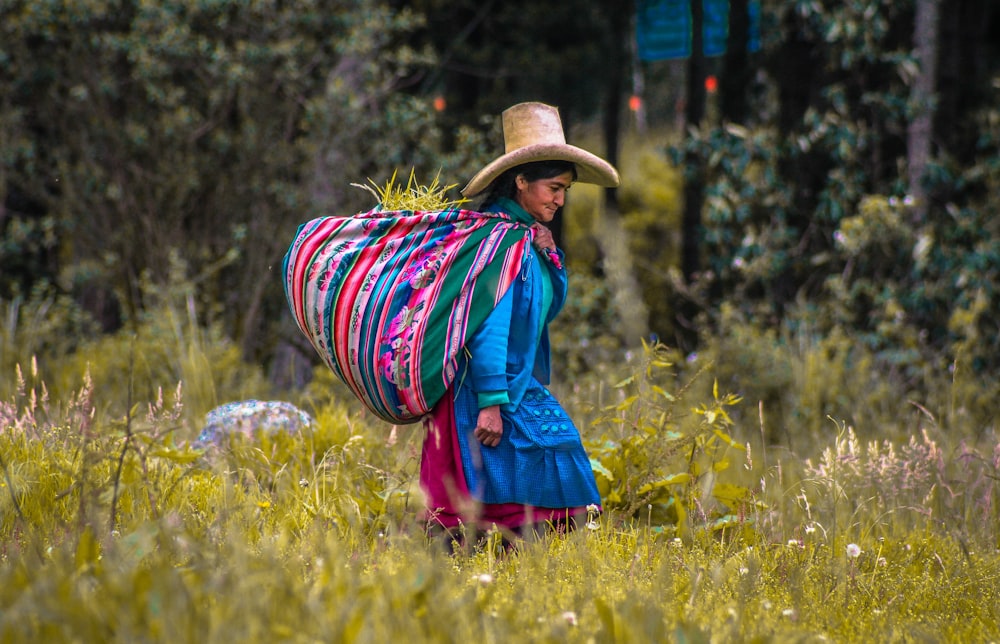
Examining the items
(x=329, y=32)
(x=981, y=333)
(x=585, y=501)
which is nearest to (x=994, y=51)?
(x=981, y=333)

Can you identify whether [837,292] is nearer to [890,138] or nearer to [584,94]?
[890,138]

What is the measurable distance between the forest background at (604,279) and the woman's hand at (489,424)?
36 centimetres

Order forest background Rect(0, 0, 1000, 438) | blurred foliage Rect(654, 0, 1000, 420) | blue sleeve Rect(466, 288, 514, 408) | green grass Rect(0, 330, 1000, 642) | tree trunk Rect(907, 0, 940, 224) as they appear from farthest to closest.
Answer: tree trunk Rect(907, 0, 940, 224), blurred foliage Rect(654, 0, 1000, 420), forest background Rect(0, 0, 1000, 438), blue sleeve Rect(466, 288, 514, 408), green grass Rect(0, 330, 1000, 642)

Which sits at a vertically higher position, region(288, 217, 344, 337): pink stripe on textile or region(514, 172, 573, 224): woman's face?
region(514, 172, 573, 224): woman's face

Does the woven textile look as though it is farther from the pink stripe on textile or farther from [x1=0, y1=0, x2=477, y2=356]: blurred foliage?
[x1=0, y1=0, x2=477, y2=356]: blurred foliage

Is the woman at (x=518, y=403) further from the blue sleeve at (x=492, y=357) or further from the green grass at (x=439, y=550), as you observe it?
the green grass at (x=439, y=550)

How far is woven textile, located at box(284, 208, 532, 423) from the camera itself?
3.42 m

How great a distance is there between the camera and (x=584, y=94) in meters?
14.4

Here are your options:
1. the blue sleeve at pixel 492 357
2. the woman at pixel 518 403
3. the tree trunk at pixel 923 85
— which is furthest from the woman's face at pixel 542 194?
the tree trunk at pixel 923 85

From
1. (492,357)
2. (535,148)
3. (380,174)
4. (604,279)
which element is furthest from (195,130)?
(492,357)

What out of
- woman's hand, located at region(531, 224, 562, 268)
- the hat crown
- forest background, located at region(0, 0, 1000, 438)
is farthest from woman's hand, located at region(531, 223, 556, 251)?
forest background, located at region(0, 0, 1000, 438)

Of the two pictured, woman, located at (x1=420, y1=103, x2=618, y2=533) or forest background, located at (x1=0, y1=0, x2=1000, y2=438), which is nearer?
woman, located at (x1=420, y1=103, x2=618, y2=533)

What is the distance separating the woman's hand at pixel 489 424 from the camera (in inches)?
135

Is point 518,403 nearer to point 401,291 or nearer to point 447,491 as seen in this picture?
point 447,491
